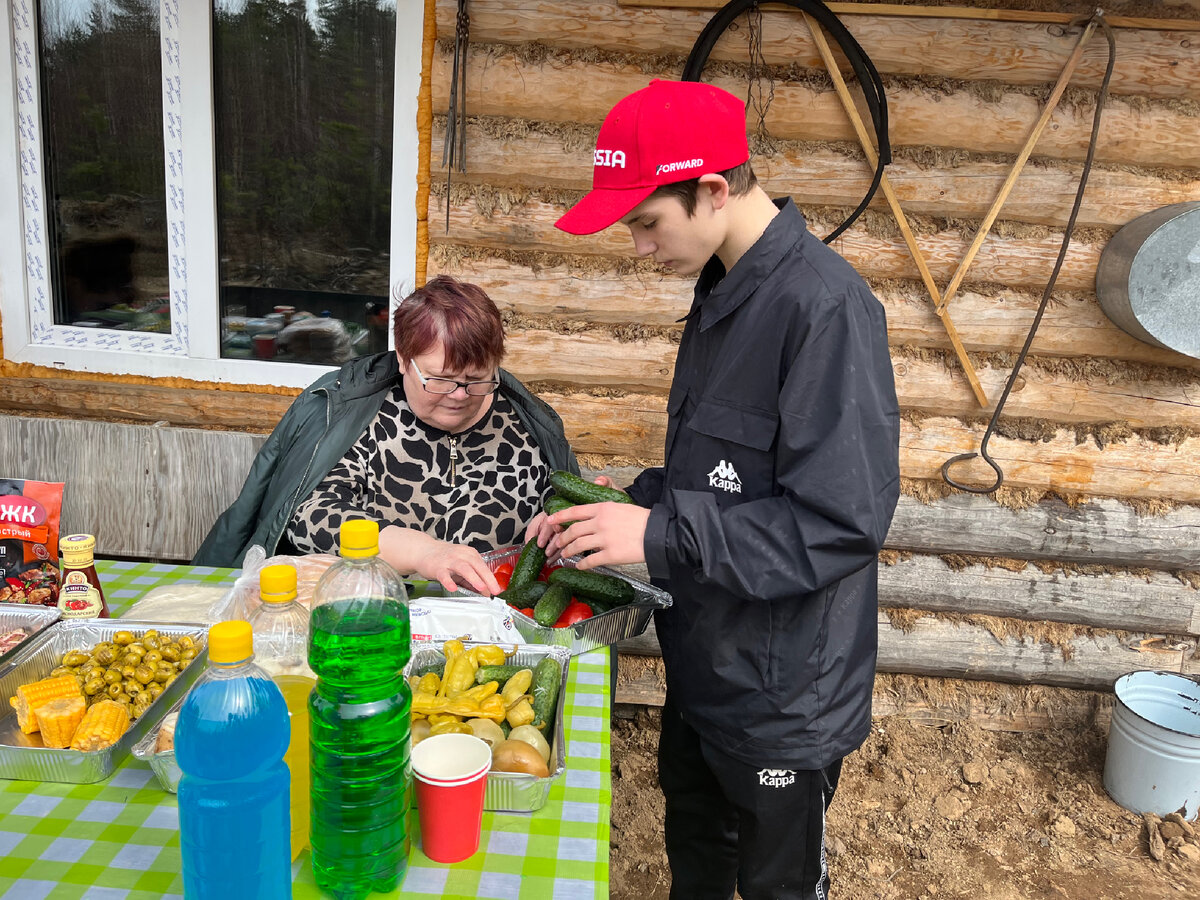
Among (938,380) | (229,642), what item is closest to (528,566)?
(229,642)

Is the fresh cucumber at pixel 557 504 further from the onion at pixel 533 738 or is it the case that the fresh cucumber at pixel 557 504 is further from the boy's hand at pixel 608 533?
the onion at pixel 533 738

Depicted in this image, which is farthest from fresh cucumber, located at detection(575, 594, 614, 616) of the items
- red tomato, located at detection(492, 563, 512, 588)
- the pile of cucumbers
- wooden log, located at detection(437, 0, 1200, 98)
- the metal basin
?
the metal basin

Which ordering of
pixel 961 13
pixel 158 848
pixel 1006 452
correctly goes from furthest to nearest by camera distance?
1. pixel 1006 452
2. pixel 961 13
3. pixel 158 848

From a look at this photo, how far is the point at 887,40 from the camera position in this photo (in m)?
3.73

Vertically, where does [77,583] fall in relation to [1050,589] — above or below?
above

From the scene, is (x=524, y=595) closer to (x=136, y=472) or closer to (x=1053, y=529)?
(x=136, y=472)

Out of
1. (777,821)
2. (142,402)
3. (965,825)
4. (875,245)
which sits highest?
(875,245)

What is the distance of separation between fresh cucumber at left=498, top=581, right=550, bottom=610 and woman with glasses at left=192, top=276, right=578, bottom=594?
1.02ft

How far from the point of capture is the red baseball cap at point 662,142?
187 cm

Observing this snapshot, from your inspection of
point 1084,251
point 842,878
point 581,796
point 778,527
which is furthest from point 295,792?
point 1084,251

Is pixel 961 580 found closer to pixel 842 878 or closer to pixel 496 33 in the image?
pixel 842 878

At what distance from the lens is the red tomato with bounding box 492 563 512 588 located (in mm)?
2578

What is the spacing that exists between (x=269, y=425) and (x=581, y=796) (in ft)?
10.2

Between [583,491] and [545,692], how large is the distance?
0.82 meters
